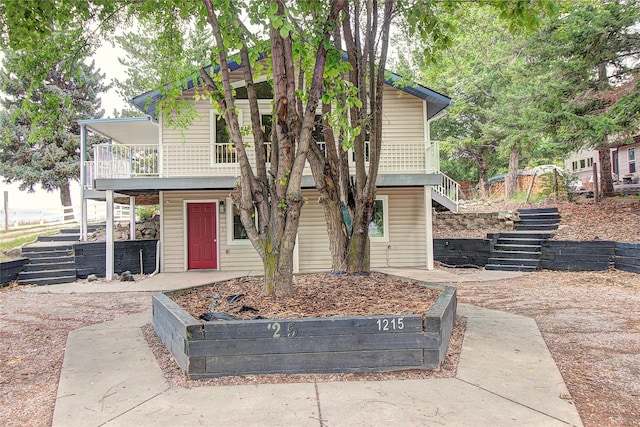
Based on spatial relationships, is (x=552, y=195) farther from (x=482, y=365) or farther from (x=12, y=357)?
(x=12, y=357)

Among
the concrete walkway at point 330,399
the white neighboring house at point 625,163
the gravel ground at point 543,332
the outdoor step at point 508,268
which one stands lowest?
the gravel ground at point 543,332

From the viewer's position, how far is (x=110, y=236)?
10.9 meters

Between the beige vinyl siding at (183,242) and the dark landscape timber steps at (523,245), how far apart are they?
266 inches

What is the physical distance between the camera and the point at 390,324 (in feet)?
11.5

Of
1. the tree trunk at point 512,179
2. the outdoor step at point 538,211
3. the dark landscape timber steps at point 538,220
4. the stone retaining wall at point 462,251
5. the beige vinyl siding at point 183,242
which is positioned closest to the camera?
the stone retaining wall at point 462,251

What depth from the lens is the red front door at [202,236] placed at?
12.2 meters

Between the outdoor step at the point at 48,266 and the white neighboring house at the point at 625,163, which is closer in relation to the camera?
the outdoor step at the point at 48,266

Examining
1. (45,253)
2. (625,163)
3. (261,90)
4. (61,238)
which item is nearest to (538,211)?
(261,90)

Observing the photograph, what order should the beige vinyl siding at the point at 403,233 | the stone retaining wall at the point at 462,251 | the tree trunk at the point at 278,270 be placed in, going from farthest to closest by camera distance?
the beige vinyl siding at the point at 403,233 → the stone retaining wall at the point at 462,251 → the tree trunk at the point at 278,270

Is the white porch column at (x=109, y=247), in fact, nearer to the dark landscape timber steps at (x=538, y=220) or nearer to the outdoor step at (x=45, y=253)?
the outdoor step at (x=45, y=253)

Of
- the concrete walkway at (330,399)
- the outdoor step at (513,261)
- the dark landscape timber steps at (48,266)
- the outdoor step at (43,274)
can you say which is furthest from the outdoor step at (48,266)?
the outdoor step at (513,261)

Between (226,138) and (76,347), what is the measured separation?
8.25 m

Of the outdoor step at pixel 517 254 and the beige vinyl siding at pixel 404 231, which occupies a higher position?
the beige vinyl siding at pixel 404 231

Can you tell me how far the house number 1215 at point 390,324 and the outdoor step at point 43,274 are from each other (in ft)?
32.9
